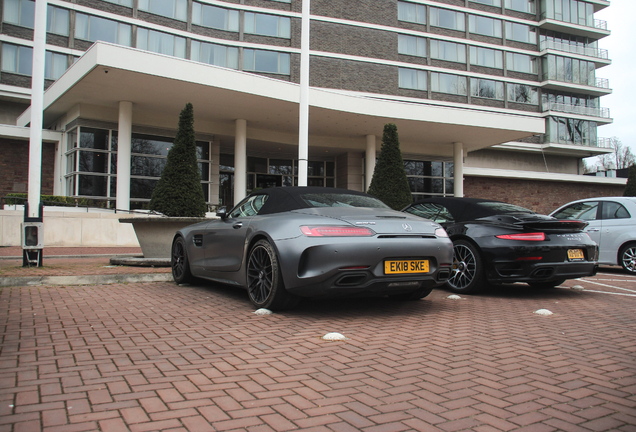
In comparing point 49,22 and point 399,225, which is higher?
point 49,22

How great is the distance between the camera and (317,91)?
63.7ft

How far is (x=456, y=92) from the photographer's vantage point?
40.1 m

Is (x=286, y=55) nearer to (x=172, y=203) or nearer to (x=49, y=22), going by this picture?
(x=49, y=22)

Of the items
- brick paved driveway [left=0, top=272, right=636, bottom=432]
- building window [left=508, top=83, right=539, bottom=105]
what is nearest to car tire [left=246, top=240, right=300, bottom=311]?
brick paved driveway [left=0, top=272, right=636, bottom=432]

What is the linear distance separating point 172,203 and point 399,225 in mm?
6104

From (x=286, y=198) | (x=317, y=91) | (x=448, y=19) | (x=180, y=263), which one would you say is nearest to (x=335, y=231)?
(x=286, y=198)

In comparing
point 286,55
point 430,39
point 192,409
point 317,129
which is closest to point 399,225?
point 192,409

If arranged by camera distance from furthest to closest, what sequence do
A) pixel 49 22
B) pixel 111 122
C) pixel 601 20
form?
1. pixel 601 20
2. pixel 49 22
3. pixel 111 122

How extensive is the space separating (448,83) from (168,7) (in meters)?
22.6

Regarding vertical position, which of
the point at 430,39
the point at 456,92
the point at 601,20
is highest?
the point at 601,20

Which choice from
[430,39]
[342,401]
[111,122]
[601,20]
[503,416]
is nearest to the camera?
[503,416]

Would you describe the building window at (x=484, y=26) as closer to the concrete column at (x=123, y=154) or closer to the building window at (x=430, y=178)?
the building window at (x=430, y=178)

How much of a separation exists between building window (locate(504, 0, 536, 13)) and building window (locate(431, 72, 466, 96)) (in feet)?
32.0

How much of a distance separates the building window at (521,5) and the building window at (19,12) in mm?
38253
